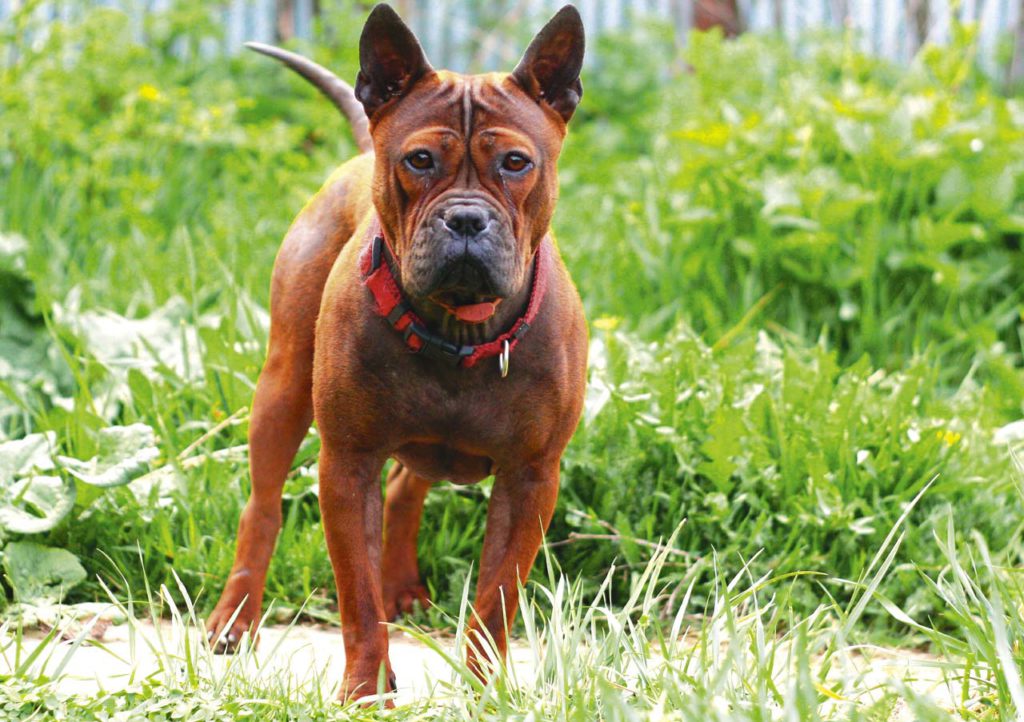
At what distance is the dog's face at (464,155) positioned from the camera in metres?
3.02

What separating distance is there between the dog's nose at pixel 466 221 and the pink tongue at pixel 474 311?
25 centimetres

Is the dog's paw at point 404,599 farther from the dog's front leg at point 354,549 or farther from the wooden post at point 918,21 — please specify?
the wooden post at point 918,21

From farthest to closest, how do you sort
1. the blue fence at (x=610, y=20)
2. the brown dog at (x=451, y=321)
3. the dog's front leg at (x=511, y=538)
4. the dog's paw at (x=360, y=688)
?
the blue fence at (x=610, y=20) → the dog's front leg at (x=511, y=538) → the dog's paw at (x=360, y=688) → the brown dog at (x=451, y=321)

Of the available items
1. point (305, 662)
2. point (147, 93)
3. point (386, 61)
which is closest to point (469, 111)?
point (386, 61)

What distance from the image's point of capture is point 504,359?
3244mm

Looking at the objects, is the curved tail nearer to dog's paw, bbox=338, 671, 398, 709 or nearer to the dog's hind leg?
Result: the dog's hind leg

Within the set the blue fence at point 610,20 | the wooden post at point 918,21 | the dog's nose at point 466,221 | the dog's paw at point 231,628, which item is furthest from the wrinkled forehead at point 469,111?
the wooden post at point 918,21

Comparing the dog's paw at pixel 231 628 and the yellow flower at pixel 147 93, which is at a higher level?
the yellow flower at pixel 147 93

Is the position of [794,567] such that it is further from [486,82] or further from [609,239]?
[609,239]

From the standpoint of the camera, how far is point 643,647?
121 inches

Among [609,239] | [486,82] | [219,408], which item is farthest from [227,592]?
[609,239]

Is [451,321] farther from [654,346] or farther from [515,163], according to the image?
[654,346]

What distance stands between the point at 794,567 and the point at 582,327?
1182 millimetres

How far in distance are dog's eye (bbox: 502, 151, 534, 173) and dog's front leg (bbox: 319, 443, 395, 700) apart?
2.55 feet
